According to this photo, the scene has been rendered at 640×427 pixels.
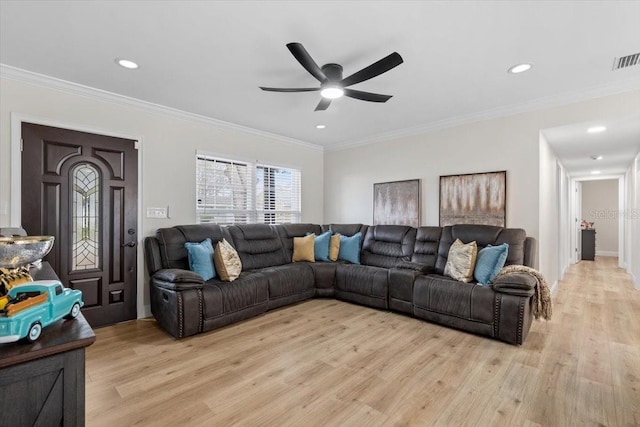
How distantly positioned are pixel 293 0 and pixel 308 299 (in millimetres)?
3530

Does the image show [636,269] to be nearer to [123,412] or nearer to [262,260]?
[262,260]

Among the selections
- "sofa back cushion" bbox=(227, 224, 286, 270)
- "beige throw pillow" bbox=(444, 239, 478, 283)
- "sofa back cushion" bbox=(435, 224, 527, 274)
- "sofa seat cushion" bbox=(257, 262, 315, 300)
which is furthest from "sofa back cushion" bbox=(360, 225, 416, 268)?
"sofa back cushion" bbox=(227, 224, 286, 270)

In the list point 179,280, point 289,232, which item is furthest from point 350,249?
point 179,280

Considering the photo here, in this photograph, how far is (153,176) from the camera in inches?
150

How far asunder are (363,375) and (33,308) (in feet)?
6.90

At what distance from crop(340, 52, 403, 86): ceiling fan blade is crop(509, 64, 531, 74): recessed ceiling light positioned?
1334 millimetres

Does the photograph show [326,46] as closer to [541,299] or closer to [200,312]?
[200,312]

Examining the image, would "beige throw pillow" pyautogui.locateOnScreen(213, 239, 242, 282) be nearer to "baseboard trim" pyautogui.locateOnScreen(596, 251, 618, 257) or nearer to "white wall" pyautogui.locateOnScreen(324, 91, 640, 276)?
"white wall" pyautogui.locateOnScreen(324, 91, 640, 276)

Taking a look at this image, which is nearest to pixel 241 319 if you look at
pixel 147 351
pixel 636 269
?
pixel 147 351

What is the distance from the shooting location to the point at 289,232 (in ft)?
16.1

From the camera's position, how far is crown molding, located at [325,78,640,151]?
3.18 metres

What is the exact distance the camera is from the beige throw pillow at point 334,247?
189 inches

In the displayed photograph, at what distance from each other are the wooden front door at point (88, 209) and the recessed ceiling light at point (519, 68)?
13.4 ft

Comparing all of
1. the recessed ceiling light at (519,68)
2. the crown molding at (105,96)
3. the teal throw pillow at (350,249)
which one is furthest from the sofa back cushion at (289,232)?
the recessed ceiling light at (519,68)
